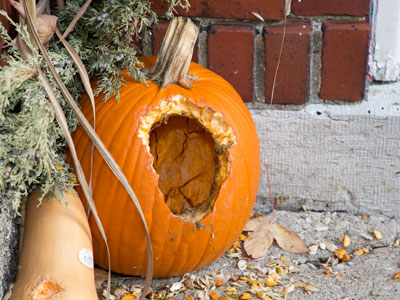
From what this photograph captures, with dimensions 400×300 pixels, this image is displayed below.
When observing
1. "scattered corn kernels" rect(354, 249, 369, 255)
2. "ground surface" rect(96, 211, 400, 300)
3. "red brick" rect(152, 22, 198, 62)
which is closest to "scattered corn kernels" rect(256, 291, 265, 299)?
"ground surface" rect(96, 211, 400, 300)

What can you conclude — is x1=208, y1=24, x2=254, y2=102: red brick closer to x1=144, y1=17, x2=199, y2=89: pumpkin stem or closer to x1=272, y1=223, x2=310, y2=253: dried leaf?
x1=144, y1=17, x2=199, y2=89: pumpkin stem

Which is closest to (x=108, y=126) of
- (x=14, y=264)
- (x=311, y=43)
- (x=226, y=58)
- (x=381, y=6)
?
(x=14, y=264)

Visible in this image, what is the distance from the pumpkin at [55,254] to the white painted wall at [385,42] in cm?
102

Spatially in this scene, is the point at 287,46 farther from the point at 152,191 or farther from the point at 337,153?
the point at 152,191

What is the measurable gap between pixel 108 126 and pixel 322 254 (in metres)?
0.70

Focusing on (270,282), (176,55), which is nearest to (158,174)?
(176,55)

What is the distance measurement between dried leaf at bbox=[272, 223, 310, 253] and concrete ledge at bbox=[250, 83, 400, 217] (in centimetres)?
13

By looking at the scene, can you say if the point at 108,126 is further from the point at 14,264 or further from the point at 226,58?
the point at 226,58

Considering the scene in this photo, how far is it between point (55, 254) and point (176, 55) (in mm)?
528

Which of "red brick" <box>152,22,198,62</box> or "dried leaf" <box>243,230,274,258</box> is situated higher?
"red brick" <box>152,22,198,62</box>

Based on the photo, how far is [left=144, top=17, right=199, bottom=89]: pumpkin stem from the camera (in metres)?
1.34

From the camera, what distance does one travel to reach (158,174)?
138 centimetres

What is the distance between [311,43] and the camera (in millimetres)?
1641

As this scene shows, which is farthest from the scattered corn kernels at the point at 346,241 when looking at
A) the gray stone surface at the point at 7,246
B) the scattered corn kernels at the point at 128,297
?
the gray stone surface at the point at 7,246
